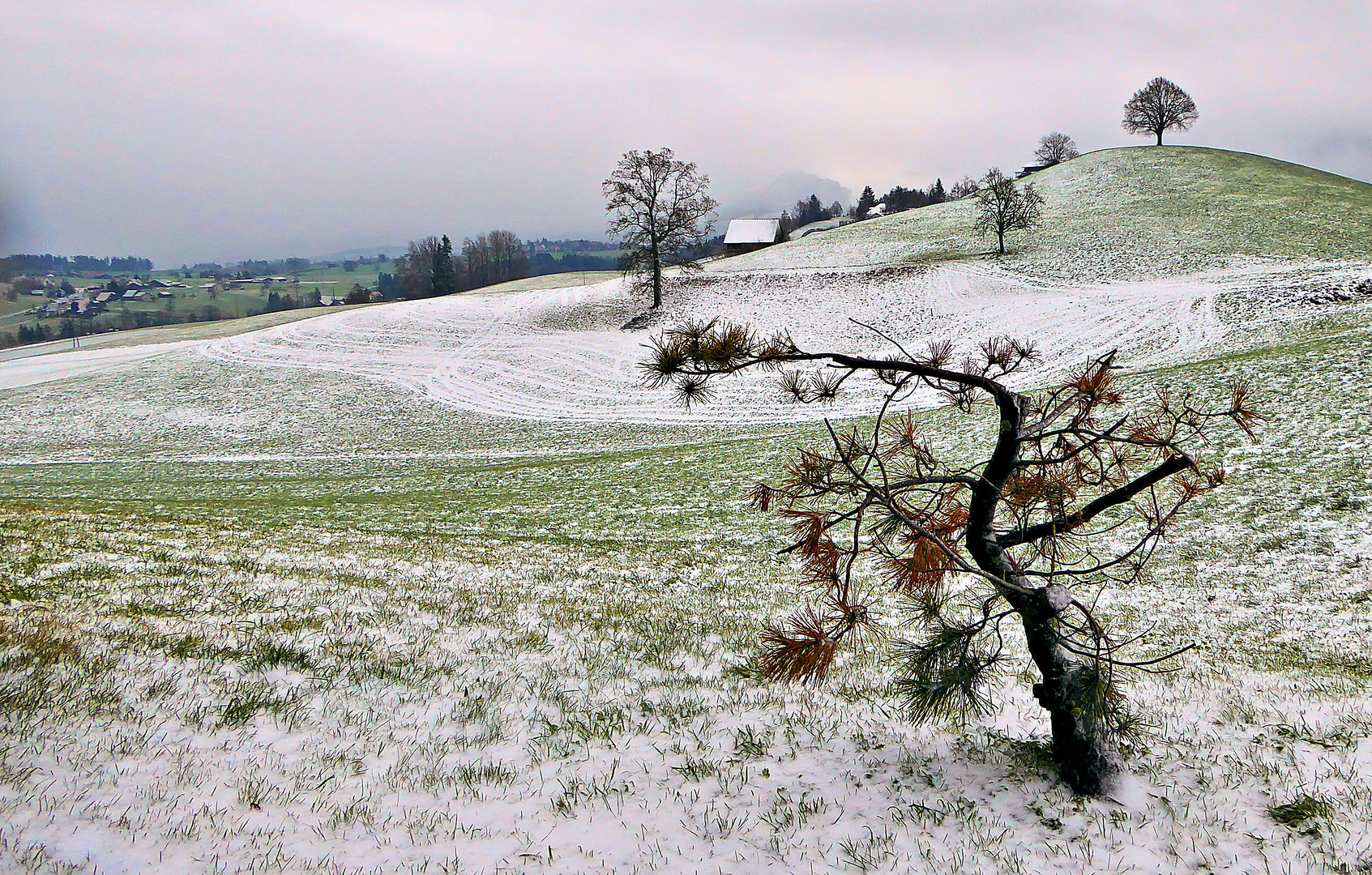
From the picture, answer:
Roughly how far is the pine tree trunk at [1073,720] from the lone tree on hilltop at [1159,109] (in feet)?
391

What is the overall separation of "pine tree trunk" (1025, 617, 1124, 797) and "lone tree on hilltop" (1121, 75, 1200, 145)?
119 metres

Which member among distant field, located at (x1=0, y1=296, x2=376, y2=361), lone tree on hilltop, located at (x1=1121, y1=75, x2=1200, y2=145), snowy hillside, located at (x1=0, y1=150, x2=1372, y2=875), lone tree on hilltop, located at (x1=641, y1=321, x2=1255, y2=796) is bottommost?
snowy hillside, located at (x1=0, y1=150, x2=1372, y2=875)

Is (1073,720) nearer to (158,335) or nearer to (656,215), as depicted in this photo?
(656,215)

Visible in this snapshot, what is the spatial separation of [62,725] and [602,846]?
419cm

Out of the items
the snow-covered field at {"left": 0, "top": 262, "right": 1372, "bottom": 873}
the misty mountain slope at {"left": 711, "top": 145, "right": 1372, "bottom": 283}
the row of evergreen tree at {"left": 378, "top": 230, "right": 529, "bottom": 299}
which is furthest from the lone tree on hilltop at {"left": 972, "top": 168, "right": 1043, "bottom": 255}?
the row of evergreen tree at {"left": 378, "top": 230, "right": 529, "bottom": 299}

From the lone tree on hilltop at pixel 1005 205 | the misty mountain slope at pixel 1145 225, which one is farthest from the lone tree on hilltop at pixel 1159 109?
the lone tree on hilltop at pixel 1005 205

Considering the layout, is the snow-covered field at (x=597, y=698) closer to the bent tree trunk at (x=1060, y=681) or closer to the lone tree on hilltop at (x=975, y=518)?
the bent tree trunk at (x=1060, y=681)

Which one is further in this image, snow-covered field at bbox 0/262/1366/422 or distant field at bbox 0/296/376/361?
distant field at bbox 0/296/376/361

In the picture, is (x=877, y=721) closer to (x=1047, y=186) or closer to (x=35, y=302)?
(x=35, y=302)

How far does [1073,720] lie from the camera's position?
445 cm

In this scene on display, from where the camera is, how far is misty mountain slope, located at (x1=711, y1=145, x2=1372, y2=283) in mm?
52781

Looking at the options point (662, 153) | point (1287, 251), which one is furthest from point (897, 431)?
point (1287, 251)

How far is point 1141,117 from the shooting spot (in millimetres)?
96625

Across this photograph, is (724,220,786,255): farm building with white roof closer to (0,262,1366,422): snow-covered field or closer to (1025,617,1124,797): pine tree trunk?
→ (0,262,1366,422): snow-covered field
